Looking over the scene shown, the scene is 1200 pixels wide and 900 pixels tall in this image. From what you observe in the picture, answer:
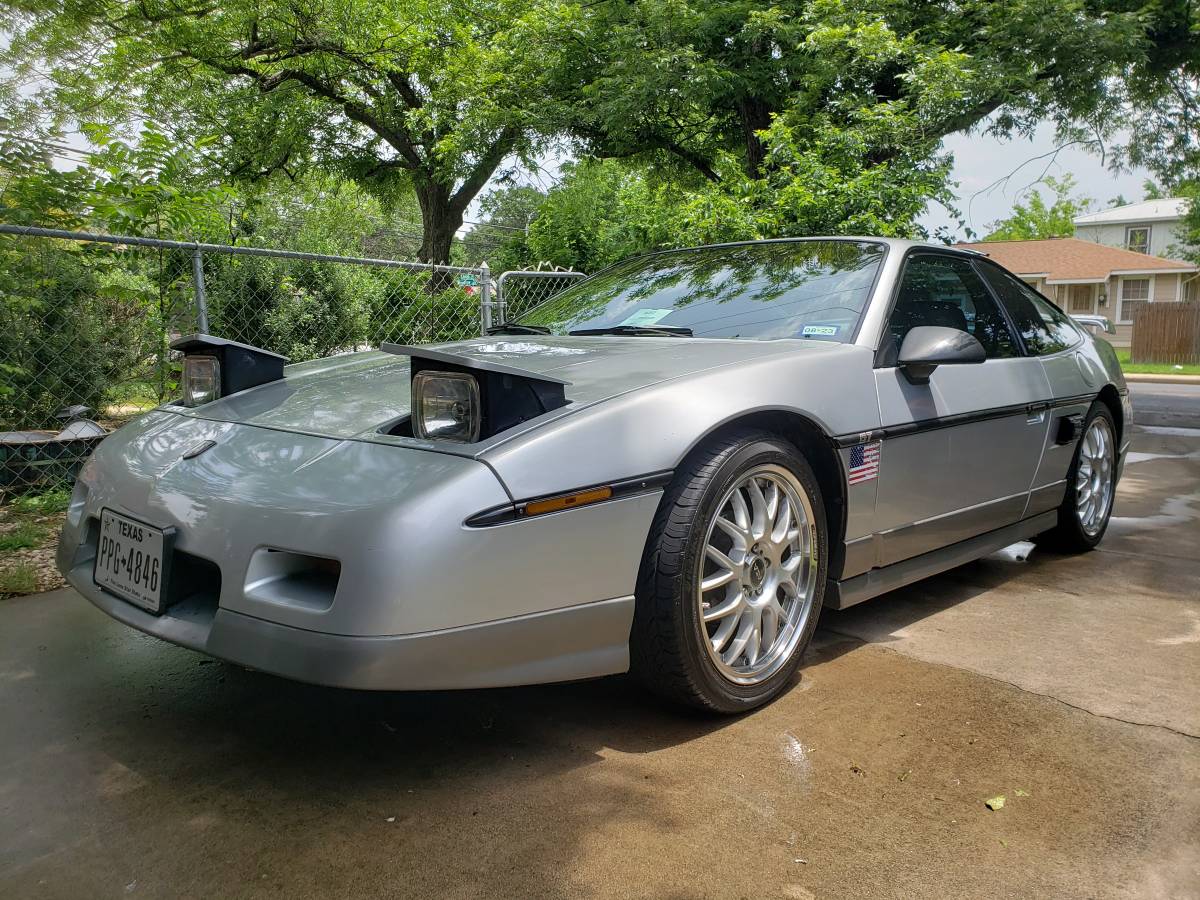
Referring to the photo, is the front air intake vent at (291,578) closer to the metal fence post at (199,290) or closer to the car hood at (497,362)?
the car hood at (497,362)

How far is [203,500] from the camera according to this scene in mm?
2180

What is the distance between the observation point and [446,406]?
2.14 m

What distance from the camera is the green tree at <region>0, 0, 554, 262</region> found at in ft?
46.1

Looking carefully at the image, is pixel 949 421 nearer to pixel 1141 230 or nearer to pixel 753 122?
pixel 753 122

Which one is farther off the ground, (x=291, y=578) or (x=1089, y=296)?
(x=1089, y=296)

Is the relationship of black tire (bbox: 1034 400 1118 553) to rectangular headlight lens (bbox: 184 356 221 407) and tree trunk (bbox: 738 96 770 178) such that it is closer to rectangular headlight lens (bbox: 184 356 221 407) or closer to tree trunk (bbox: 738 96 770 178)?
rectangular headlight lens (bbox: 184 356 221 407)

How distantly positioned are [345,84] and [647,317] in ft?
51.8

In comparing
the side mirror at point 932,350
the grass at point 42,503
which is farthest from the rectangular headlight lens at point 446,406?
the grass at point 42,503

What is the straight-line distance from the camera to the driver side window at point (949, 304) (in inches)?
126

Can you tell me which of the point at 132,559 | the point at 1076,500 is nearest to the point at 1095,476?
the point at 1076,500

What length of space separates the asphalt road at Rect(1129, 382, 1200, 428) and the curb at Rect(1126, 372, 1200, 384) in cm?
189

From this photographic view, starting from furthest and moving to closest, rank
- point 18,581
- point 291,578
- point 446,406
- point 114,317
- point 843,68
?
point 843,68
point 114,317
point 18,581
point 446,406
point 291,578

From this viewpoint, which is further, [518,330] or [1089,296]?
[1089,296]

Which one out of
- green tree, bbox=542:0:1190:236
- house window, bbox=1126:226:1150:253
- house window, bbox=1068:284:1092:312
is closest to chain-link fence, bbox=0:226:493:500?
green tree, bbox=542:0:1190:236
